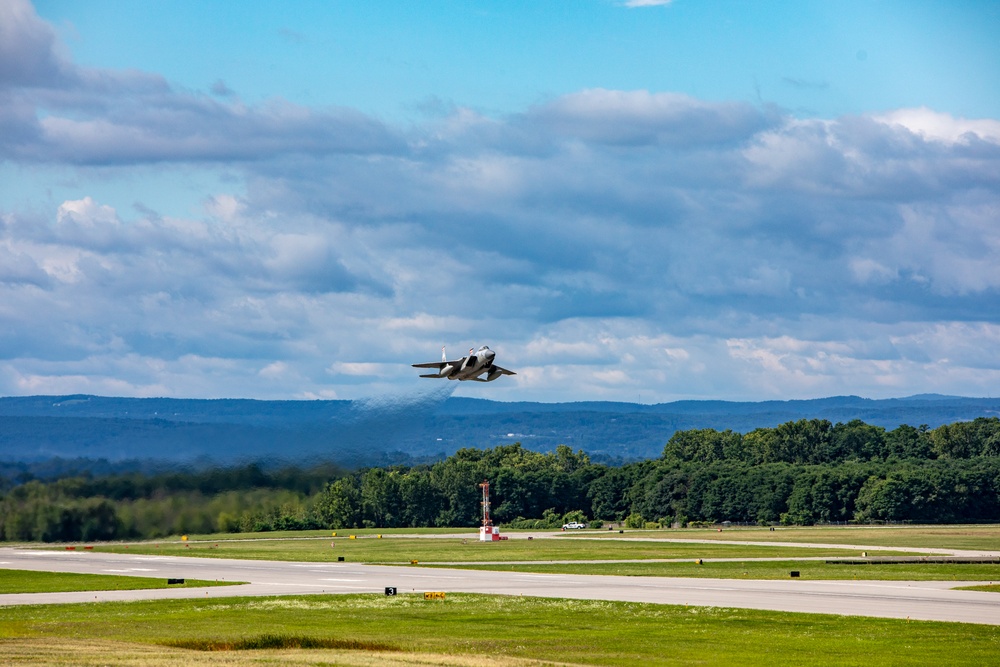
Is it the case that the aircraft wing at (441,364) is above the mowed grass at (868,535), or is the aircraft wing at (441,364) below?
above

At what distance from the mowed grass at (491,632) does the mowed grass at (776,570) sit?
23405 mm

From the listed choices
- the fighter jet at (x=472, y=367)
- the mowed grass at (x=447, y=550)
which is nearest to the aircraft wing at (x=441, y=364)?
the fighter jet at (x=472, y=367)

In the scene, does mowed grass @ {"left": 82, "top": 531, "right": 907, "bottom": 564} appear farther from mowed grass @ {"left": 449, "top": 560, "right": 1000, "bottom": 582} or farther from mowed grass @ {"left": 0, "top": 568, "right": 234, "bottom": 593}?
mowed grass @ {"left": 0, "top": 568, "right": 234, "bottom": 593}

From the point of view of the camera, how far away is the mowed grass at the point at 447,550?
11712 centimetres

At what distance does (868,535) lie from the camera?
14938 cm

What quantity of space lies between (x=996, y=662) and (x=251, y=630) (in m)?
33.4

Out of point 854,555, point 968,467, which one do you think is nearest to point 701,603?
point 854,555

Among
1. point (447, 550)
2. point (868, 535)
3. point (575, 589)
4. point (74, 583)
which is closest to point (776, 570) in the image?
point (575, 589)

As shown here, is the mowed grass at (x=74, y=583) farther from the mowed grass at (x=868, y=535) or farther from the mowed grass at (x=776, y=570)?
the mowed grass at (x=868, y=535)

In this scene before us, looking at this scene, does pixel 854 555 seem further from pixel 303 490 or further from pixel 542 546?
pixel 303 490

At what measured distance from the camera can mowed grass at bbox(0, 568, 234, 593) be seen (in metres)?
86.9

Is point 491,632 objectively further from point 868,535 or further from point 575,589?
point 868,535

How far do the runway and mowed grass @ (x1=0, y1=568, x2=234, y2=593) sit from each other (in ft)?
9.83

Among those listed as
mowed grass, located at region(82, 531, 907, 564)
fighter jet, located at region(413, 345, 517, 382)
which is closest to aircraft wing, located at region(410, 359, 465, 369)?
fighter jet, located at region(413, 345, 517, 382)
